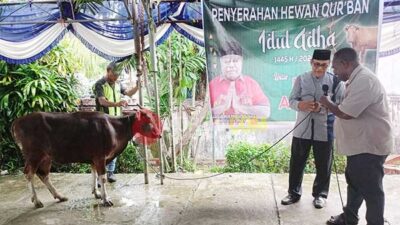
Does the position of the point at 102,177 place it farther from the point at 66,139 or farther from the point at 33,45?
the point at 33,45

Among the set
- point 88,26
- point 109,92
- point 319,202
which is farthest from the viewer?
point 88,26

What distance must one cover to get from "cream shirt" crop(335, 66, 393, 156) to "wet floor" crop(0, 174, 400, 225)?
101 centimetres

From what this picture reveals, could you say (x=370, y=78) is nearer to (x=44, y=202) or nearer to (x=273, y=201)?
(x=273, y=201)

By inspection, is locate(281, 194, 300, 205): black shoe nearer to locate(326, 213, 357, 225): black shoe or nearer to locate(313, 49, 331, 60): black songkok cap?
locate(326, 213, 357, 225): black shoe

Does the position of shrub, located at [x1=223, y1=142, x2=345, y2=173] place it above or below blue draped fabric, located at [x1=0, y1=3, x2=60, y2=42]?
below

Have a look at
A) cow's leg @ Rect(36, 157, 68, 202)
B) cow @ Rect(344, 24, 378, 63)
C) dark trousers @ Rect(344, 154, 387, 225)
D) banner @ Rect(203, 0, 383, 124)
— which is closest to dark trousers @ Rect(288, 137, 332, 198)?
banner @ Rect(203, 0, 383, 124)

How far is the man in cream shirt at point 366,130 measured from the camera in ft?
11.3

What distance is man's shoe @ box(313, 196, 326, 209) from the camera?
14.7ft

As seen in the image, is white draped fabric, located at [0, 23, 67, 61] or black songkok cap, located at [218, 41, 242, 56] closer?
black songkok cap, located at [218, 41, 242, 56]

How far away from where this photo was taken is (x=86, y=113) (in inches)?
191

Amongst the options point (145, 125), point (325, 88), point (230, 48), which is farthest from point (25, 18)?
point (325, 88)

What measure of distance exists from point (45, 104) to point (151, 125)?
95.5 inches

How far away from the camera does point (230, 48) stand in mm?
5203

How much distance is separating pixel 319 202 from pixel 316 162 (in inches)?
17.4
